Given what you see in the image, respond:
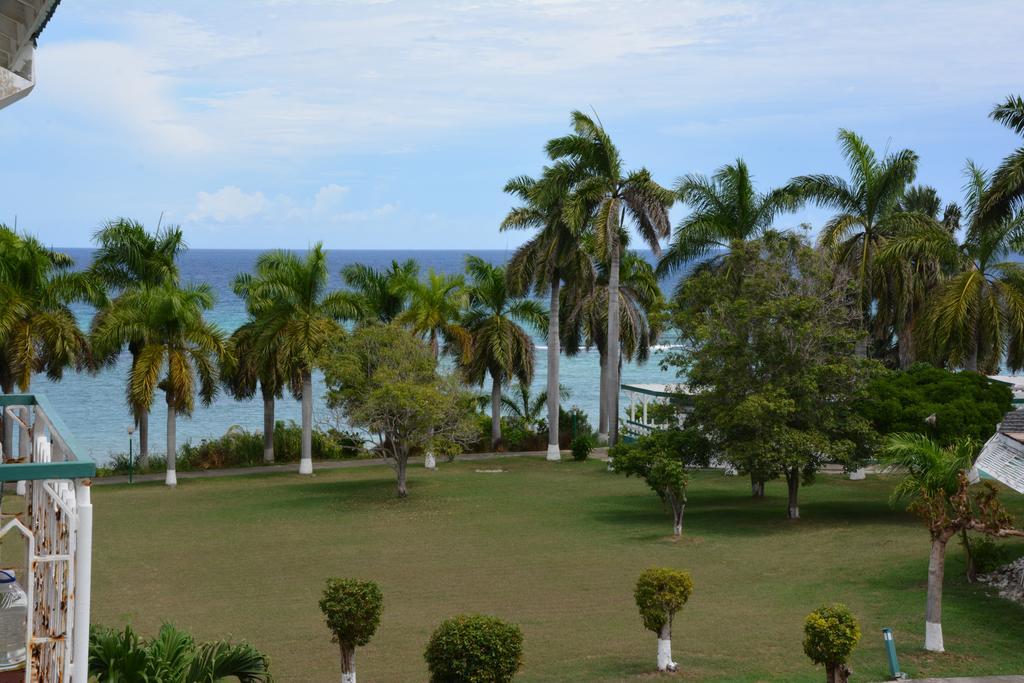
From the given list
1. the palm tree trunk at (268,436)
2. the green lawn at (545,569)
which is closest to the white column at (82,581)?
the green lawn at (545,569)

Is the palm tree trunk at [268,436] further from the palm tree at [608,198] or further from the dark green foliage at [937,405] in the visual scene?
the dark green foliage at [937,405]

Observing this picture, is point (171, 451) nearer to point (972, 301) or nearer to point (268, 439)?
point (268, 439)

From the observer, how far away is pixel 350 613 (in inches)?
534

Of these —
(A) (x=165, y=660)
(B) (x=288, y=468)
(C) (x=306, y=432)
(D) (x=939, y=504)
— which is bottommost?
(A) (x=165, y=660)

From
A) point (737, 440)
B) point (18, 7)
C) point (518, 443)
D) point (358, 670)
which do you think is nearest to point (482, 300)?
point (518, 443)

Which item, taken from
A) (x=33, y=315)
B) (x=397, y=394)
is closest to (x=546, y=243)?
(x=397, y=394)

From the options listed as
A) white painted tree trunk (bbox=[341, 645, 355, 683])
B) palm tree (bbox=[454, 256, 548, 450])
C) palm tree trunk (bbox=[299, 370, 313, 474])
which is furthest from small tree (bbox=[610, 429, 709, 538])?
white painted tree trunk (bbox=[341, 645, 355, 683])

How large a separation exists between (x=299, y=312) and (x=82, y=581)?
29.5m

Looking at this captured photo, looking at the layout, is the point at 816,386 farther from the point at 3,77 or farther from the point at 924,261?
the point at 3,77

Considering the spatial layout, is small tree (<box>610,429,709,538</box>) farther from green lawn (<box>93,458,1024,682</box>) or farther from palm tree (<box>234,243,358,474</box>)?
palm tree (<box>234,243,358,474</box>)

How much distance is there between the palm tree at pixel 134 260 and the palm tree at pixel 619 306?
45.5 feet

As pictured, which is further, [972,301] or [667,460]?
[972,301]

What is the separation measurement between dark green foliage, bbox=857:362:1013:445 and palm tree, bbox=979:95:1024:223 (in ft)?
14.9

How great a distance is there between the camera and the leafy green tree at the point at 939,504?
52.5ft
